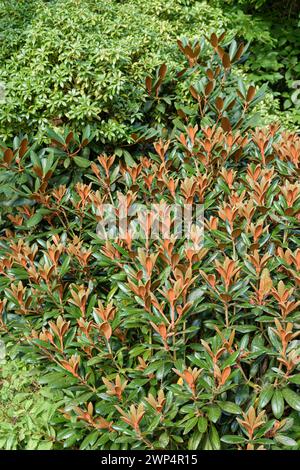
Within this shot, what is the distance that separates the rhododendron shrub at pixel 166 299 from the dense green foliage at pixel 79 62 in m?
0.32

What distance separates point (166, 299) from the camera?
2320 millimetres

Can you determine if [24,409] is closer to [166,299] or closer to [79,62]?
[166,299]

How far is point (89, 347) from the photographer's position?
2.36 meters

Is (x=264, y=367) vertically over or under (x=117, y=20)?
under

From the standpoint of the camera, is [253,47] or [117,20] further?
[253,47]

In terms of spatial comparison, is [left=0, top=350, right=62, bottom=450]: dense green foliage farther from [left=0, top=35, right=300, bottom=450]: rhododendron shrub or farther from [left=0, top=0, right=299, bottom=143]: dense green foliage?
[left=0, top=0, right=299, bottom=143]: dense green foliage

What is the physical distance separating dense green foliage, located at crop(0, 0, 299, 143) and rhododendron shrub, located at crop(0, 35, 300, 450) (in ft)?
1.06

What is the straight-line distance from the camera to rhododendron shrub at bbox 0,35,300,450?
2180mm

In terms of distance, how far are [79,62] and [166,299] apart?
1.83m

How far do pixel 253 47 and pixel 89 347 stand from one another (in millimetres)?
4032

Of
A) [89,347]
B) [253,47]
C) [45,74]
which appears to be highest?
[45,74]

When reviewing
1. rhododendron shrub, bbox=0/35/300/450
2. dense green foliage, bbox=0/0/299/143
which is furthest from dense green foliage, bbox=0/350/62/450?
dense green foliage, bbox=0/0/299/143

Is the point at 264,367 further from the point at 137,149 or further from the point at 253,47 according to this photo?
the point at 253,47
